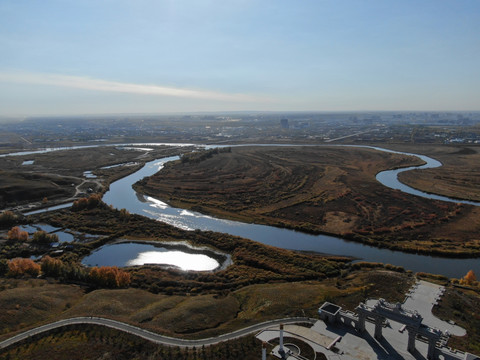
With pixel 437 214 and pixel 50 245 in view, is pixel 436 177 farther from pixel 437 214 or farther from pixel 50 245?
pixel 50 245

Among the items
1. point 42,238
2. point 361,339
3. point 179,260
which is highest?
point 361,339

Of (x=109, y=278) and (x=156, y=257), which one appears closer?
(x=109, y=278)

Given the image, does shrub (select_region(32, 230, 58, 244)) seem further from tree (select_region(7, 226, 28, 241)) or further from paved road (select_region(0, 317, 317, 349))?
paved road (select_region(0, 317, 317, 349))

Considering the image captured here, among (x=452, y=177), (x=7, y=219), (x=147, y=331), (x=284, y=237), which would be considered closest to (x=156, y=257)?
(x=284, y=237)

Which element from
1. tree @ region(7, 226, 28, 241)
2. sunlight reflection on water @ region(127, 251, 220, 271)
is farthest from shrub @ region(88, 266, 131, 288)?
tree @ region(7, 226, 28, 241)

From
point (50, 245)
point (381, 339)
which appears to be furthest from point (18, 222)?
point (381, 339)

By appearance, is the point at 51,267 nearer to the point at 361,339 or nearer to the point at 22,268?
the point at 22,268

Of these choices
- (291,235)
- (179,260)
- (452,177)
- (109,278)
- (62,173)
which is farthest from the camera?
(62,173)
